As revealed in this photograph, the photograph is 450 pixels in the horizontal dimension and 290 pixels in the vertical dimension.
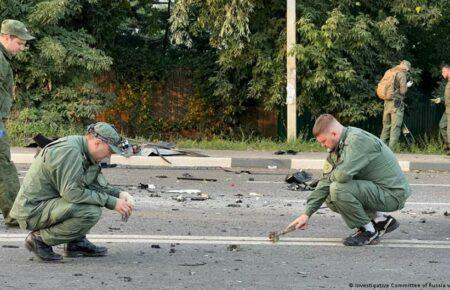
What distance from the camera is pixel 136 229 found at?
7.95 meters

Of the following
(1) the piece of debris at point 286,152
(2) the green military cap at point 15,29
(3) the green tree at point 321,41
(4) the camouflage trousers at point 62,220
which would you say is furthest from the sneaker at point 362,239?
(3) the green tree at point 321,41

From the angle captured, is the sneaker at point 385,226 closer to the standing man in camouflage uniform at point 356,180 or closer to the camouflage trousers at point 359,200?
the standing man in camouflage uniform at point 356,180

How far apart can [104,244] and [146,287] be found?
1.47 meters

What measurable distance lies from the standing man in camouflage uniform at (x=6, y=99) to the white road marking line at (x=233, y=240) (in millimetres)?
484

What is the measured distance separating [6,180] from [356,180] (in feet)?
10.1

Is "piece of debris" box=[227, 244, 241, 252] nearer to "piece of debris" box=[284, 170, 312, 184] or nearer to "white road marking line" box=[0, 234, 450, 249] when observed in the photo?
"white road marking line" box=[0, 234, 450, 249]

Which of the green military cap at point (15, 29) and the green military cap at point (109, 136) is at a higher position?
the green military cap at point (15, 29)

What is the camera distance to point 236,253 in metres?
6.96

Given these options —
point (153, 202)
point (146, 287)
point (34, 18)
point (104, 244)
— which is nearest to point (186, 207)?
point (153, 202)

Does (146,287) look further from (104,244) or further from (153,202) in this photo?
(153,202)

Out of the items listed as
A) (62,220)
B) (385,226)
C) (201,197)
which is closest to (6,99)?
(62,220)

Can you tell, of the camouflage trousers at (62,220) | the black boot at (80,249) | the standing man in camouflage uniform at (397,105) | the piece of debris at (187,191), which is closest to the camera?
the camouflage trousers at (62,220)

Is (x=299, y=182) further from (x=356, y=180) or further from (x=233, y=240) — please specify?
(x=356, y=180)

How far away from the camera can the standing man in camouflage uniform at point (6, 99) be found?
771 cm
